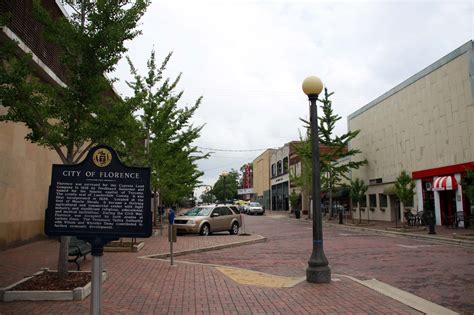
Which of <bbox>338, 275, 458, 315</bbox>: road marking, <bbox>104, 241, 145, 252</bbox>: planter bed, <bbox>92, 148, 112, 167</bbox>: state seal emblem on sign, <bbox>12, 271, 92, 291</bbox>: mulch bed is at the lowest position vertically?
<bbox>338, 275, 458, 315</bbox>: road marking

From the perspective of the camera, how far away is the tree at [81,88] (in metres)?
7.85

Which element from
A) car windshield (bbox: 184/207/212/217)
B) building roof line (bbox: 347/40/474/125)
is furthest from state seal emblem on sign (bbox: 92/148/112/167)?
building roof line (bbox: 347/40/474/125)

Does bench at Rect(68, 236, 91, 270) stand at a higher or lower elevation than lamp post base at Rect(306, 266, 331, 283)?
higher

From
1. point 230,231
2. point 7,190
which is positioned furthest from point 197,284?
point 230,231

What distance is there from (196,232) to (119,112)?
1363cm

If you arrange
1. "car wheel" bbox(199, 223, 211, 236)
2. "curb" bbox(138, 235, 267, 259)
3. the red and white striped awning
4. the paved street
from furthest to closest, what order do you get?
the red and white striped awning < "car wheel" bbox(199, 223, 211, 236) < "curb" bbox(138, 235, 267, 259) < the paved street

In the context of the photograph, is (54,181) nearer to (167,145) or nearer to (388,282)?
(388,282)

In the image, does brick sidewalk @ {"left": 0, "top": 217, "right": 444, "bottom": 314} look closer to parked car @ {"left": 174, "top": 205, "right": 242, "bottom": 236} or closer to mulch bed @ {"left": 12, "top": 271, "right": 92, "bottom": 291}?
mulch bed @ {"left": 12, "top": 271, "right": 92, "bottom": 291}

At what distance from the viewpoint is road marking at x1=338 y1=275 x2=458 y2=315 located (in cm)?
657

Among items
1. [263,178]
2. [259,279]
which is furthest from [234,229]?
[263,178]

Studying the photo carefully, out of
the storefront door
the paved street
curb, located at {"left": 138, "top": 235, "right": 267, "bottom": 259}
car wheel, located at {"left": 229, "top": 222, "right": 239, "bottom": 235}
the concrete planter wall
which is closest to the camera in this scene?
the paved street

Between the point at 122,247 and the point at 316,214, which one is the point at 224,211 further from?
the point at 316,214

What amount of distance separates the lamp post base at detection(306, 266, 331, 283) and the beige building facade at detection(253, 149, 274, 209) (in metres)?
75.7

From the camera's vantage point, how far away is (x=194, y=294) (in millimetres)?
7543
